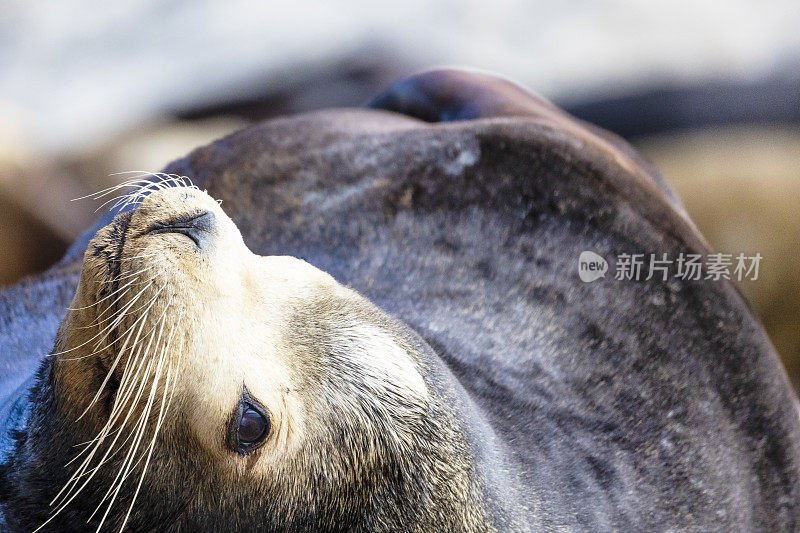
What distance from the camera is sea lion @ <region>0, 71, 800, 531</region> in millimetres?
1938

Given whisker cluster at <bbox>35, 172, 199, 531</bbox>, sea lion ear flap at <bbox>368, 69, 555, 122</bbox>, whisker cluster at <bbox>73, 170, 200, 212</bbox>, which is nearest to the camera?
whisker cluster at <bbox>35, 172, 199, 531</bbox>

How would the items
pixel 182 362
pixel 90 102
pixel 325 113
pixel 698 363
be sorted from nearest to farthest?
pixel 182 362, pixel 698 363, pixel 325 113, pixel 90 102

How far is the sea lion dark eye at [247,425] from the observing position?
1.91m

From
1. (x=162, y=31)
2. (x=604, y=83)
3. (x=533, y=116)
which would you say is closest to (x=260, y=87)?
(x=162, y=31)

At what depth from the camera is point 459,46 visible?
25.2 feet

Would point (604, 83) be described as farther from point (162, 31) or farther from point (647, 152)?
point (162, 31)

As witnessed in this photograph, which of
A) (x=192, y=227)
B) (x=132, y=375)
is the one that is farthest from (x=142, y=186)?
(x=132, y=375)

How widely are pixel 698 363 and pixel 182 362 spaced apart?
1807mm

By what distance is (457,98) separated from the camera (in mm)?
4289

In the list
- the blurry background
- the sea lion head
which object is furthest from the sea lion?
the blurry background

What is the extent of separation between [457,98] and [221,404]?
2692mm

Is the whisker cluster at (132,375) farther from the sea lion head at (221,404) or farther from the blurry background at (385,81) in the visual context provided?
the blurry background at (385,81)

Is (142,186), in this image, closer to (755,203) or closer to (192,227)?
(192,227)

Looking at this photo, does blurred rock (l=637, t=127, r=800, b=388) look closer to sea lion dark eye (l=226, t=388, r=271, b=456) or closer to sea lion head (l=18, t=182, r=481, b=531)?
sea lion head (l=18, t=182, r=481, b=531)
